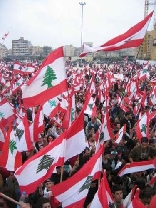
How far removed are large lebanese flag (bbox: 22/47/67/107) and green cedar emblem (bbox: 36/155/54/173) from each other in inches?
49.7

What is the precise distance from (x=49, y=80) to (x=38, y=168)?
5.64ft

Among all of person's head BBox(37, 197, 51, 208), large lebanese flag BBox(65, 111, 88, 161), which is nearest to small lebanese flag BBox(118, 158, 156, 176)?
large lebanese flag BBox(65, 111, 88, 161)

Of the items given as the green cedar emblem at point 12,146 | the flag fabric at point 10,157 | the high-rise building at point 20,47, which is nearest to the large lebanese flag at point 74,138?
the flag fabric at point 10,157

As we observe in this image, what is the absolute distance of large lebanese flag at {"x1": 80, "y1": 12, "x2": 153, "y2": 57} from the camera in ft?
21.2

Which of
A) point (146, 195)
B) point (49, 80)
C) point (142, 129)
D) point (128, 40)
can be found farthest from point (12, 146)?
point (142, 129)

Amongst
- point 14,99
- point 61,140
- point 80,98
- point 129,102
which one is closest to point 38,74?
point 61,140

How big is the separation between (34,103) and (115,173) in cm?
198

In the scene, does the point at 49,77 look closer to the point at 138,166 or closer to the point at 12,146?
the point at 12,146

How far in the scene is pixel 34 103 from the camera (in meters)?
5.68

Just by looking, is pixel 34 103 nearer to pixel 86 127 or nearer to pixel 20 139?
pixel 20 139

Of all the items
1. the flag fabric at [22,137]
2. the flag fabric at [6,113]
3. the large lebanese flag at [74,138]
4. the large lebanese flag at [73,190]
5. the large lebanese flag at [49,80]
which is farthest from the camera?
the flag fabric at [6,113]

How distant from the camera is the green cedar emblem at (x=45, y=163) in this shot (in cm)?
462

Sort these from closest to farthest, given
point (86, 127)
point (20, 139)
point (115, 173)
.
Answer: point (115, 173), point (20, 139), point (86, 127)

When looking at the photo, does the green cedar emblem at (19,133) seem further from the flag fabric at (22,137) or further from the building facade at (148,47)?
the building facade at (148,47)
